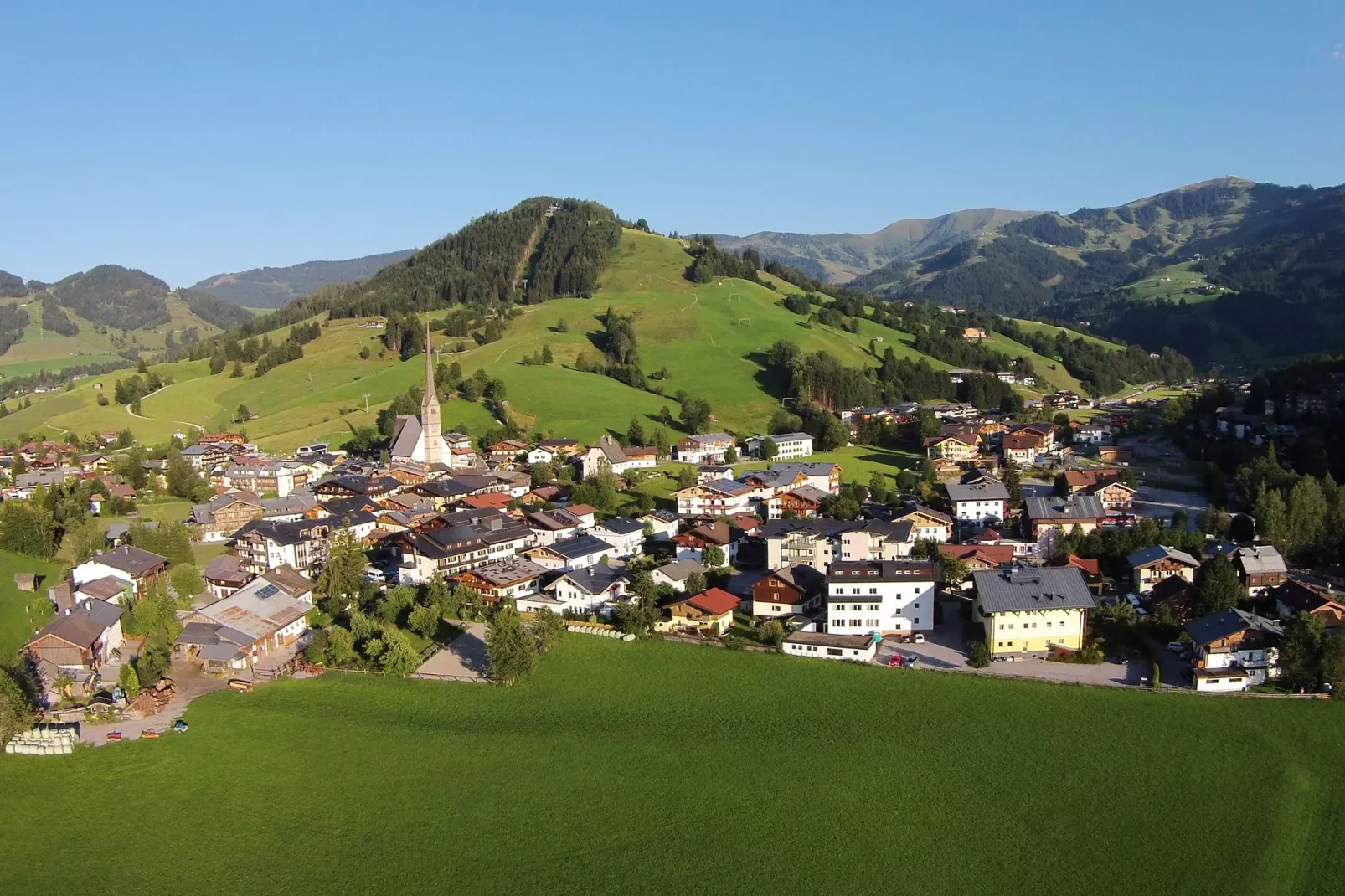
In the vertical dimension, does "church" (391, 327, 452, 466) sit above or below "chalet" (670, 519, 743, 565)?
above

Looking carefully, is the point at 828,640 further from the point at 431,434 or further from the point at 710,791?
the point at 431,434

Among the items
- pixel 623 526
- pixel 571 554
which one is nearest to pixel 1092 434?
pixel 623 526

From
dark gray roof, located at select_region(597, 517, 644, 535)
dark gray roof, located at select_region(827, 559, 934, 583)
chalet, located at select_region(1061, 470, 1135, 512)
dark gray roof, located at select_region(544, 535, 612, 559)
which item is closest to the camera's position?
dark gray roof, located at select_region(827, 559, 934, 583)

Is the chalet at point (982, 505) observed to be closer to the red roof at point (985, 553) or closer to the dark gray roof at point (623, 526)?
the red roof at point (985, 553)

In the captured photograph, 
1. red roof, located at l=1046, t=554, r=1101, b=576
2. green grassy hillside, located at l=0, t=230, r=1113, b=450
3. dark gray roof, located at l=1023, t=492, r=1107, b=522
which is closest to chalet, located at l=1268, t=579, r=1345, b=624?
red roof, located at l=1046, t=554, r=1101, b=576

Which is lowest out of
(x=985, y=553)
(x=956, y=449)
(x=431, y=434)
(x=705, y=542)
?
(x=985, y=553)

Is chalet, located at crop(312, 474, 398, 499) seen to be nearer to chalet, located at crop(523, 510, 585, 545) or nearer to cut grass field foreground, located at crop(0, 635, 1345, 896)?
chalet, located at crop(523, 510, 585, 545)

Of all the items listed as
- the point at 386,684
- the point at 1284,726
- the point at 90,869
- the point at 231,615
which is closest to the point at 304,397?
the point at 231,615
